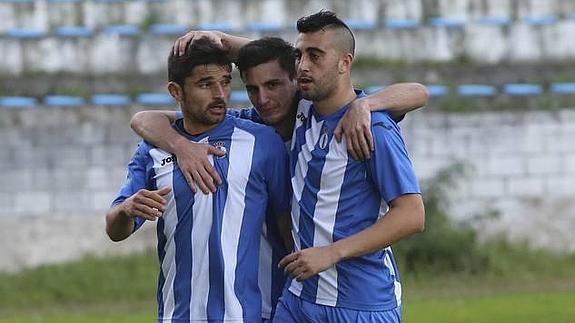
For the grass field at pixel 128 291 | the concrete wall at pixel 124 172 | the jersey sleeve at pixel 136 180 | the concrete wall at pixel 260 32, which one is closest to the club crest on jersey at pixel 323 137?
the jersey sleeve at pixel 136 180

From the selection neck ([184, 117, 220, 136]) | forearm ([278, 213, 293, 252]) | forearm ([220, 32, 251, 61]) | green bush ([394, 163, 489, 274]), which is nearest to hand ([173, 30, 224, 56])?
forearm ([220, 32, 251, 61])

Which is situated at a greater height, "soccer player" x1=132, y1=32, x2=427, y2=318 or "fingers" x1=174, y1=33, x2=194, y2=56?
"fingers" x1=174, y1=33, x2=194, y2=56

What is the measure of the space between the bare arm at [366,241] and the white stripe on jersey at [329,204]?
12 centimetres

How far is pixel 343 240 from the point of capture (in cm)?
628

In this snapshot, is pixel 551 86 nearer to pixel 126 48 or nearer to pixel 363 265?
pixel 126 48

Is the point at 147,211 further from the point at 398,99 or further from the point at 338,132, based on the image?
the point at 398,99

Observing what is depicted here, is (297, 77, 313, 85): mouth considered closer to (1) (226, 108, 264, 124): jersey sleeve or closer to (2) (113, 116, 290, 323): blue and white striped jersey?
(2) (113, 116, 290, 323): blue and white striped jersey

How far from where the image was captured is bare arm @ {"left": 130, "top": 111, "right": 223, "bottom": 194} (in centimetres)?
638

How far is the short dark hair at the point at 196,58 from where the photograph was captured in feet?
21.1

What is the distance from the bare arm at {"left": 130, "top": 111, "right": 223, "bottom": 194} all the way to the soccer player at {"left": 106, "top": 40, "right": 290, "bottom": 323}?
4 cm

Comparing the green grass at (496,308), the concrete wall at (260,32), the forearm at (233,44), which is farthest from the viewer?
the concrete wall at (260,32)

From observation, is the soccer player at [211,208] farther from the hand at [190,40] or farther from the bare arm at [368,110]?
the bare arm at [368,110]

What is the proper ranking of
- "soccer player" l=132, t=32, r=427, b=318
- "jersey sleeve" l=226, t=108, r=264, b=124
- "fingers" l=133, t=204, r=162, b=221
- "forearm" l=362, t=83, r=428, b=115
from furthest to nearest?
"jersey sleeve" l=226, t=108, r=264, b=124 < "soccer player" l=132, t=32, r=427, b=318 < "forearm" l=362, t=83, r=428, b=115 < "fingers" l=133, t=204, r=162, b=221

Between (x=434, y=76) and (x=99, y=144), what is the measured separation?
489cm
